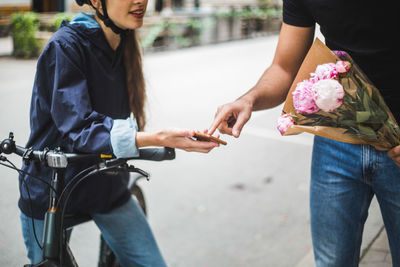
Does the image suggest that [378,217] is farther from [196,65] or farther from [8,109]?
[196,65]

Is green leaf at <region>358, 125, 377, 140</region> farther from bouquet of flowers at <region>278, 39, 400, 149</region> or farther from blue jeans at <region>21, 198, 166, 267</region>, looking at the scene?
blue jeans at <region>21, 198, 166, 267</region>

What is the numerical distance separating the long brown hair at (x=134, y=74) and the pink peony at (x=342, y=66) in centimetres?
100

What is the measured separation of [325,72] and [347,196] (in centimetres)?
58

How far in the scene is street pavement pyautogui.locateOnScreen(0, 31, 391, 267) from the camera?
3.89 metres

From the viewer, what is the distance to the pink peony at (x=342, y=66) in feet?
5.15

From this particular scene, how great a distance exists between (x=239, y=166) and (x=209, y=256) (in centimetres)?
213

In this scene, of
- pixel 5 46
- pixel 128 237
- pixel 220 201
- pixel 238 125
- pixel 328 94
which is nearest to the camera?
pixel 328 94

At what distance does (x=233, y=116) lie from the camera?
1868 millimetres

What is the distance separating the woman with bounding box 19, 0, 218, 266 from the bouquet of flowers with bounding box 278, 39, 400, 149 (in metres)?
0.37

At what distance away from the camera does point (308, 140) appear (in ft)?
22.7

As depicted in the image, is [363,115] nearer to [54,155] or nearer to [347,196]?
[347,196]

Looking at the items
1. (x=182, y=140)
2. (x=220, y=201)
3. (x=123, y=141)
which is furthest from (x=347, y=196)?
(x=220, y=201)

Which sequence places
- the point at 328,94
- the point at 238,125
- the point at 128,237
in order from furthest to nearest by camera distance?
the point at 128,237 < the point at 238,125 < the point at 328,94

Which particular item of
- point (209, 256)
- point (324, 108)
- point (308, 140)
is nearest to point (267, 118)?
point (308, 140)
